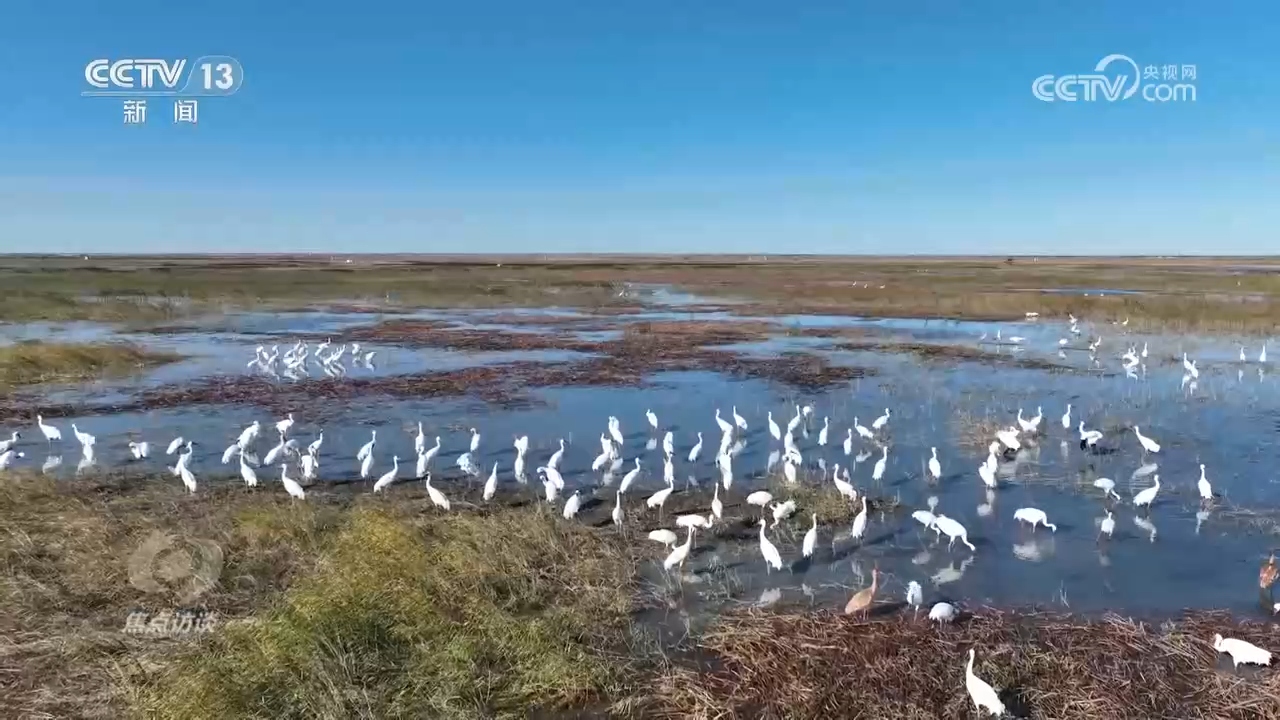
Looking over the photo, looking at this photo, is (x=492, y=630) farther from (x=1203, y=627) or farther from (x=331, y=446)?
(x=331, y=446)

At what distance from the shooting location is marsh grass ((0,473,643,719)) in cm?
624

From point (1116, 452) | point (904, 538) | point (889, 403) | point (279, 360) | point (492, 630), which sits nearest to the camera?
point (492, 630)

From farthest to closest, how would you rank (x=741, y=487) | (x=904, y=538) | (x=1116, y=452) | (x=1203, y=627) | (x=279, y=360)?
(x=279, y=360)
(x=1116, y=452)
(x=741, y=487)
(x=904, y=538)
(x=1203, y=627)

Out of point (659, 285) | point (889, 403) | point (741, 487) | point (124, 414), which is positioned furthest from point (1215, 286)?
point (124, 414)

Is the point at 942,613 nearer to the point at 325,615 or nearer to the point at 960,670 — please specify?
the point at 960,670

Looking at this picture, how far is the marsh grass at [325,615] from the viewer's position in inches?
246

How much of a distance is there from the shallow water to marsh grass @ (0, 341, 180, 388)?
130 centimetres

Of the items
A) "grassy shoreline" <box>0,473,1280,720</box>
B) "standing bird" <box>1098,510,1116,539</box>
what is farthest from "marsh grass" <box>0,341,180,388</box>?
"standing bird" <box>1098,510,1116,539</box>

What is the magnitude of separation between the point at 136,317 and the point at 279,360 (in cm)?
1716

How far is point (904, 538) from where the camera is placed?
1060 centimetres

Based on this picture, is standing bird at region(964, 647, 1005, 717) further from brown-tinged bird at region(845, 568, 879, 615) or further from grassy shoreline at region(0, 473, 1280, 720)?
brown-tinged bird at region(845, 568, 879, 615)

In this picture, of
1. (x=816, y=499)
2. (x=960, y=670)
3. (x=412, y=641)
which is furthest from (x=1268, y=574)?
(x=412, y=641)

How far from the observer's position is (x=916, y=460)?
563 inches

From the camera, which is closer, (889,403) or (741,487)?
(741,487)
